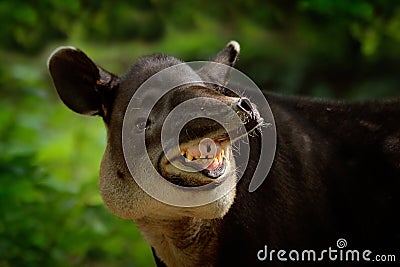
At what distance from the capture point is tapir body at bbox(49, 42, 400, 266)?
4.79 meters

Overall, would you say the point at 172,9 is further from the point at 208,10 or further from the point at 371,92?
the point at 371,92

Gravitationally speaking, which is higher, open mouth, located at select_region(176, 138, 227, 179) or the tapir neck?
open mouth, located at select_region(176, 138, 227, 179)

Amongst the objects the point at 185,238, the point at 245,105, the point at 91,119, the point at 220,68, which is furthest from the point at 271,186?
the point at 91,119

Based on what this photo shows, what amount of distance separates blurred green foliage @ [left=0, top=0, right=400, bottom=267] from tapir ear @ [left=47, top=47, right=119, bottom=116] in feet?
5.02

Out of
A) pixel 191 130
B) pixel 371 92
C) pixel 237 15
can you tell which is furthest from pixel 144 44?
pixel 191 130

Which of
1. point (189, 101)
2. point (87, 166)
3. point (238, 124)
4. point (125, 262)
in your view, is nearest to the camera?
point (238, 124)

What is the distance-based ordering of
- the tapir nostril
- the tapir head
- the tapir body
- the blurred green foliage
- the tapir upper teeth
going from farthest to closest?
the blurred green foliage → the tapir body → the tapir upper teeth → the tapir head → the tapir nostril

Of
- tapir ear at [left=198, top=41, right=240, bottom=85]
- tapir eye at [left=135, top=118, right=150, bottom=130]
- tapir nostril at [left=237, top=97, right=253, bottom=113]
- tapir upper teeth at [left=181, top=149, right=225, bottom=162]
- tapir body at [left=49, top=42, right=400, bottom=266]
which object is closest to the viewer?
tapir nostril at [left=237, top=97, right=253, bottom=113]

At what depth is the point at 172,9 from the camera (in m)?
8.30

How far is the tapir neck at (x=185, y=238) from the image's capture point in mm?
4883

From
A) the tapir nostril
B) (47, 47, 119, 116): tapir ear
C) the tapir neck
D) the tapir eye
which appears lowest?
the tapir neck

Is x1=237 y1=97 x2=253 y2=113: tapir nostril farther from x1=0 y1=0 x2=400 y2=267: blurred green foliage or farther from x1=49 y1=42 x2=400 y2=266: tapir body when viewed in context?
x1=0 y1=0 x2=400 y2=267: blurred green foliage

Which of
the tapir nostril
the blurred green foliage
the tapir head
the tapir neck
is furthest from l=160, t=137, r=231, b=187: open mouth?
the blurred green foliage

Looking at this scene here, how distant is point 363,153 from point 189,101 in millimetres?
1296
